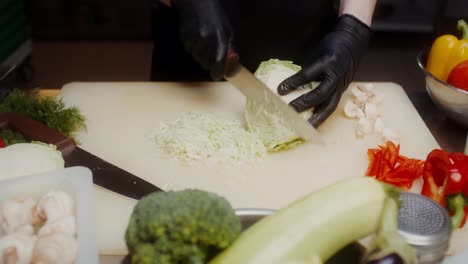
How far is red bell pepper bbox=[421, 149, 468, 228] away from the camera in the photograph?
1179 millimetres

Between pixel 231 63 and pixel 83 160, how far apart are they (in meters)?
0.49

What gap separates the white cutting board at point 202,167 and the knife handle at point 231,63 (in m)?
0.20

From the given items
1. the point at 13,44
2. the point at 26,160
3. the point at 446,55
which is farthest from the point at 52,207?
the point at 13,44

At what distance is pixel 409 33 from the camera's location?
3.91m

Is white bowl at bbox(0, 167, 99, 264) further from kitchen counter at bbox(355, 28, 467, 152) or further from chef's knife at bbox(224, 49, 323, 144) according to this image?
kitchen counter at bbox(355, 28, 467, 152)

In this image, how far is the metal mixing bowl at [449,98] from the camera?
4.95ft

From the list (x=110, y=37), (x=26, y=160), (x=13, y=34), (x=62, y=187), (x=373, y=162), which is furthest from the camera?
(x=110, y=37)

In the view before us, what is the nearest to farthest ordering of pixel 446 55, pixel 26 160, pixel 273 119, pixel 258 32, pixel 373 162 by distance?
pixel 26 160 < pixel 373 162 < pixel 273 119 < pixel 446 55 < pixel 258 32

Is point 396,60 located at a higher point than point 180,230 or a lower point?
lower

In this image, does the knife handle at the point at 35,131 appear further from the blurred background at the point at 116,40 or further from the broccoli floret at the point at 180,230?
the blurred background at the point at 116,40

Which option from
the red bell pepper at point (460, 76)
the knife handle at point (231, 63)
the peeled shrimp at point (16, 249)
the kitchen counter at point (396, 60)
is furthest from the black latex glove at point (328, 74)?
the kitchen counter at point (396, 60)

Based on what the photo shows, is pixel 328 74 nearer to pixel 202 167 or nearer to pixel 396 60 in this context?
pixel 202 167

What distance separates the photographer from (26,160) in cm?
119

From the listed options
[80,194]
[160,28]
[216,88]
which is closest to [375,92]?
[216,88]
